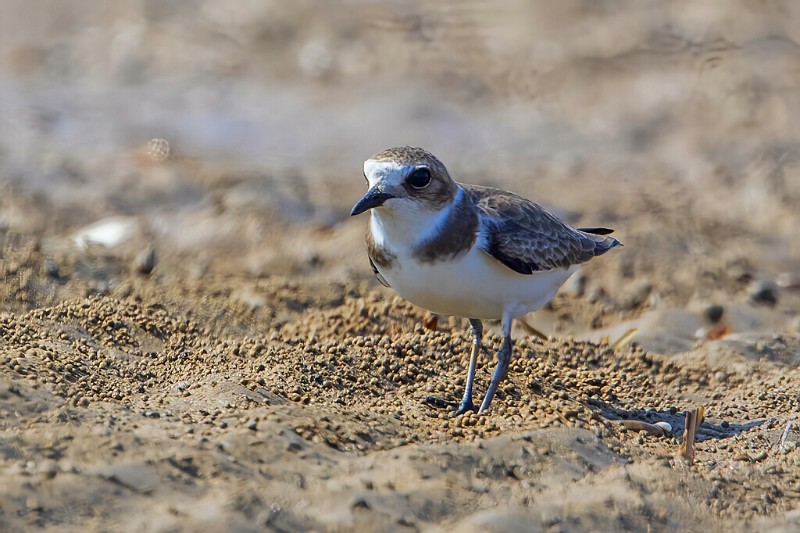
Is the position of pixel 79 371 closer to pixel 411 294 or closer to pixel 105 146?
pixel 411 294

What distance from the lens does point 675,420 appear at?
20.7ft

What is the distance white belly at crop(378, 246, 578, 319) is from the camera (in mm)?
5664

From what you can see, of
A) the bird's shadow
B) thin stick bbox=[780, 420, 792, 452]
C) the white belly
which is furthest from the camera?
the bird's shadow

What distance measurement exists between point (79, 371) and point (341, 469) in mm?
1752

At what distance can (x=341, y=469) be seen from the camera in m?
4.59

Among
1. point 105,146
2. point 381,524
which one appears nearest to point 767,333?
point 381,524

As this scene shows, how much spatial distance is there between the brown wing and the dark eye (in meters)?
0.44

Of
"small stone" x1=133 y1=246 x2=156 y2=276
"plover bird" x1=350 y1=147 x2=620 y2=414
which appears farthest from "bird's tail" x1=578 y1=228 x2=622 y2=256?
"small stone" x1=133 y1=246 x2=156 y2=276

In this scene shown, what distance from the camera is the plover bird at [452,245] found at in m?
5.62

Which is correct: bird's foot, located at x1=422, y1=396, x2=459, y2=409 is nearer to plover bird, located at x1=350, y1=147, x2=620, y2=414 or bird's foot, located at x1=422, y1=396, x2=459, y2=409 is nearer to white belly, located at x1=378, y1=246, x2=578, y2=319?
plover bird, located at x1=350, y1=147, x2=620, y2=414

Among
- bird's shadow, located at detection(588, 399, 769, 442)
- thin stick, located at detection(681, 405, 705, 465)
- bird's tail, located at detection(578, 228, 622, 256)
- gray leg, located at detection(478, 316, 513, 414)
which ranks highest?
bird's tail, located at detection(578, 228, 622, 256)

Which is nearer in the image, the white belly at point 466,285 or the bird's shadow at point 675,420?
the white belly at point 466,285

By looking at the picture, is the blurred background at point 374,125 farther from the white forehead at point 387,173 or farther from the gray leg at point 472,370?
the white forehead at point 387,173

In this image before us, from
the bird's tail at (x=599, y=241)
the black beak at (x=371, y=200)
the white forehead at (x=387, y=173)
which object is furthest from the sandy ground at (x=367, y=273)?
the white forehead at (x=387, y=173)
